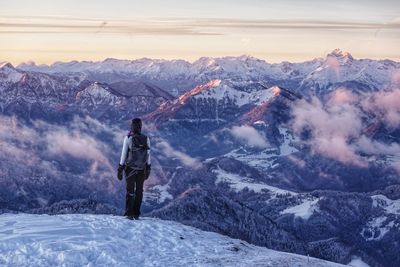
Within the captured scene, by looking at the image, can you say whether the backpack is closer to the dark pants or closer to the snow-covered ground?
the dark pants

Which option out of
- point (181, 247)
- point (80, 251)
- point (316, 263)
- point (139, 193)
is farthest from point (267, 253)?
point (80, 251)

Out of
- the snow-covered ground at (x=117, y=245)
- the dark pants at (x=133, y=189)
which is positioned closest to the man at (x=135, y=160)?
the dark pants at (x=133, y=189)

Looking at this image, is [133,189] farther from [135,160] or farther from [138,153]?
[138,153]

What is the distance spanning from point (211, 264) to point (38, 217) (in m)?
11.5

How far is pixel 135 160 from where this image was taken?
31.4m

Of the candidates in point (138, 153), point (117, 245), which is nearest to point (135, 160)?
point (138, 153)

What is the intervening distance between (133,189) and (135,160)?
151 centimetres

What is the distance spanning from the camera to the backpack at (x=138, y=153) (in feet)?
103

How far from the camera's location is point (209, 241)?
30031 mm

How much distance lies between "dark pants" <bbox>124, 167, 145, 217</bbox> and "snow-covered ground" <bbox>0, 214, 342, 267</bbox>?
76cm

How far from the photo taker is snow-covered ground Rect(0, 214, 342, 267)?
2469cm

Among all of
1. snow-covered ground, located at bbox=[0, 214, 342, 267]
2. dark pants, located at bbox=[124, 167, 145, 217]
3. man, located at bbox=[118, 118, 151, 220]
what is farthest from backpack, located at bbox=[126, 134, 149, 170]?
snow-covered ground, located at bbox=[0, 214, 342, 267]

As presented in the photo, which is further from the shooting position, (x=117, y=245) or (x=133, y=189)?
(x=133, y=189)

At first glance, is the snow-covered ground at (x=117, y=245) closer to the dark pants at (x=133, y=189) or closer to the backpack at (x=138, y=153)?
the dark pants at (x=133, y=189)
